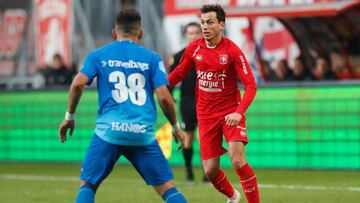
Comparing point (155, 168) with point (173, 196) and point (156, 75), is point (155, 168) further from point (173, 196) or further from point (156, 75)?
point (156, 75)

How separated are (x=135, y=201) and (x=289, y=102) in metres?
5.97

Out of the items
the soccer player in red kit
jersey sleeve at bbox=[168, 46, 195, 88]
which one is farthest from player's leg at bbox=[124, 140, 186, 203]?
jersey sleeve at bbox=[168, 46, 195, 88]

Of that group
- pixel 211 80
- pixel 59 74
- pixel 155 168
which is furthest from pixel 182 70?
pixel 59 74

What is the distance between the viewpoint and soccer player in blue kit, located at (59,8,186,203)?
10.5 meters

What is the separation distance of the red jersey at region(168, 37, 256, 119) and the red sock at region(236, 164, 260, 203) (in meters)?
0.65

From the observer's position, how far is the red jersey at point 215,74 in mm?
12492

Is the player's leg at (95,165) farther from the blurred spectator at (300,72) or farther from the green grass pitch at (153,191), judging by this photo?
the blurred spectator at (300,72)

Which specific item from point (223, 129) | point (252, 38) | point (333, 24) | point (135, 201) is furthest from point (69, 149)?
point (223, 129)

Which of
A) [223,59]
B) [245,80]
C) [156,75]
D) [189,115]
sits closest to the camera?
[156,75]

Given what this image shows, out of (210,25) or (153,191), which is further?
(153,191)

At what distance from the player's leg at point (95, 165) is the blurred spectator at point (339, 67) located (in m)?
10.4

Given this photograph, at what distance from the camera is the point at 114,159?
416 inches

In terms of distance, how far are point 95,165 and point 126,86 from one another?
738 millimetres

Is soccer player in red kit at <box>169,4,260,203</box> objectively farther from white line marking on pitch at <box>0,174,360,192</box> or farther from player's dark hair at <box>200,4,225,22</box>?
white line marking on pitch at <box>0,174,360,192</box>
